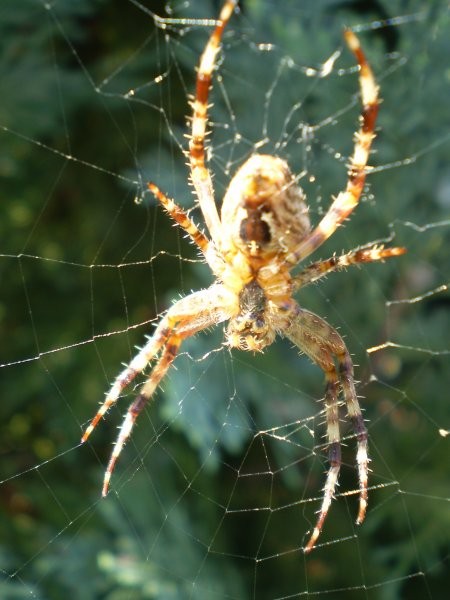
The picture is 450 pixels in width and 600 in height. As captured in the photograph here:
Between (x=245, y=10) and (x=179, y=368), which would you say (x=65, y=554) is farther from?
(x=245, y=10)

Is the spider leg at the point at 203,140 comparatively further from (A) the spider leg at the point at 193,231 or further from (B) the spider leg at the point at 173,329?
(B) the spider leg at the point at 173,329

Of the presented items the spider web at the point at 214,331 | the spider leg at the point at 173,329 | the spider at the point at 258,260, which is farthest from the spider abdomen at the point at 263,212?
the spider web at the point at 214,331

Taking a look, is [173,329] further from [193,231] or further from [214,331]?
[214,331]

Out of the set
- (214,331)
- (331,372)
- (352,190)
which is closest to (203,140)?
(352,190)

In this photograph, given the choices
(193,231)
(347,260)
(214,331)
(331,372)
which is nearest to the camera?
(347,260)

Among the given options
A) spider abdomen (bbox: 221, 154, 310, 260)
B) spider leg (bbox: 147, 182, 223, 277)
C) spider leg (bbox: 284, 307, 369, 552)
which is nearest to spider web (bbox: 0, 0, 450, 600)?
spider leg (bbox: 284, 307, 369, 552)

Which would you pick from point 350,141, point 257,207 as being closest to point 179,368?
point 257,207
